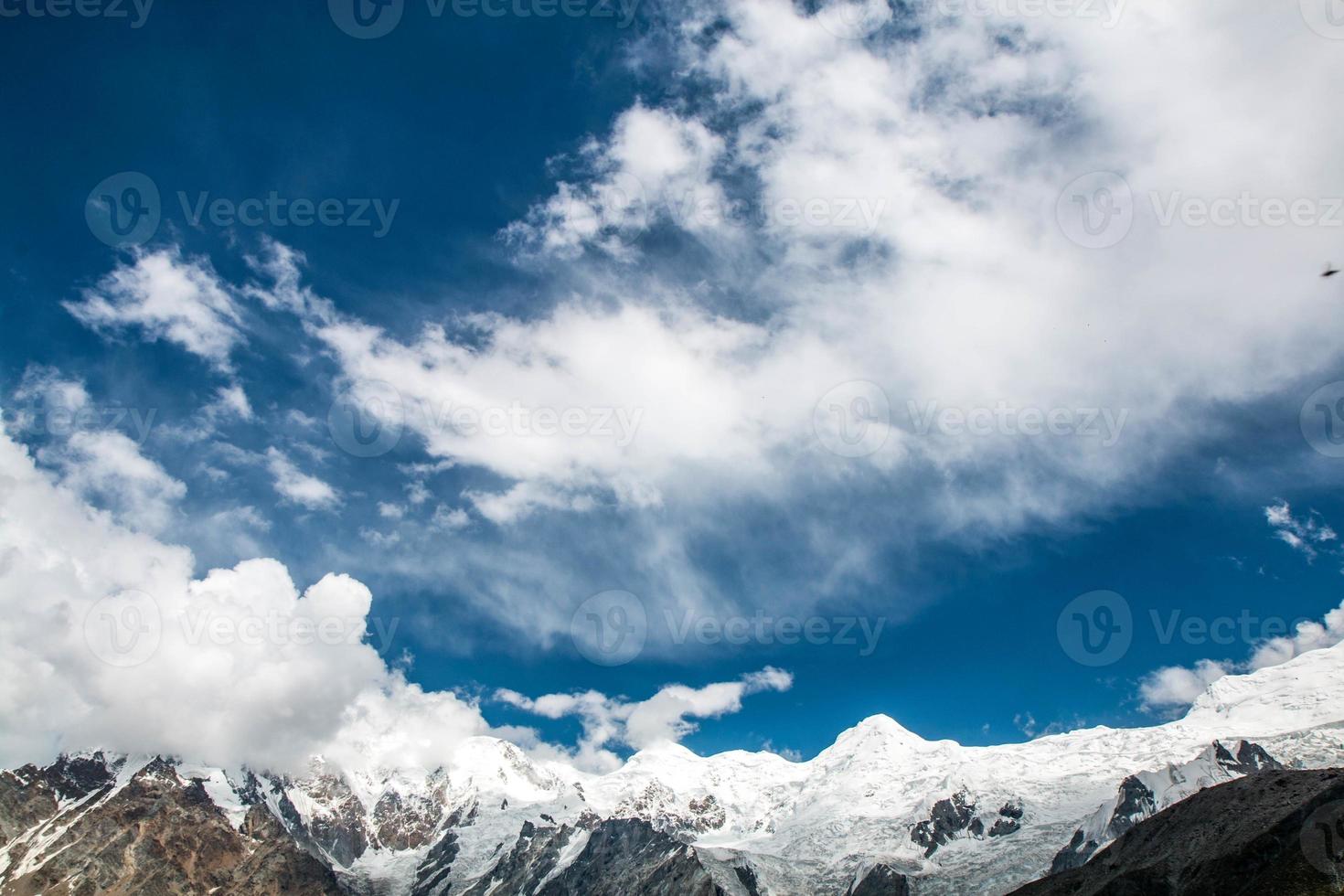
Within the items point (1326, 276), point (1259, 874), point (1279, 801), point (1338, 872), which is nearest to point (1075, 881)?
point (1279, 801)

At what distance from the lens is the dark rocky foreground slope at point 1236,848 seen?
120938mm

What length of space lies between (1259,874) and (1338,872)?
1242 centimetres

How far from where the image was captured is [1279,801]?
485 ft

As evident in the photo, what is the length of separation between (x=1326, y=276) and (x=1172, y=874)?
428ft

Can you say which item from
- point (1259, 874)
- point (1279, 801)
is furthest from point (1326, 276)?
point (1279, 801)

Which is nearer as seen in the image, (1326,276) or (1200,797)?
(1326,276)

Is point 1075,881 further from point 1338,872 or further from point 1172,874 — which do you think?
point 1338,872

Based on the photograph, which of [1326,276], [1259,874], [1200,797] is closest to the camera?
[1326,276]

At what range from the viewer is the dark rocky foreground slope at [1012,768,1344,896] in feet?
397

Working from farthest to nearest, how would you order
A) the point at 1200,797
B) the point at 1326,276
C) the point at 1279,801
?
the point at 1200,797 → the point at 1279,801 → the point at 1326,276

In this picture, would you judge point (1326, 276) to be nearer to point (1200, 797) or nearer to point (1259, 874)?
point (1259, 874)

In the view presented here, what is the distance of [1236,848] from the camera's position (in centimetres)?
13838

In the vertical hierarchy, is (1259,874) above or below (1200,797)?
below

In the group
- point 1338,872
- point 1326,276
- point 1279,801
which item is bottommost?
point 1338,872
